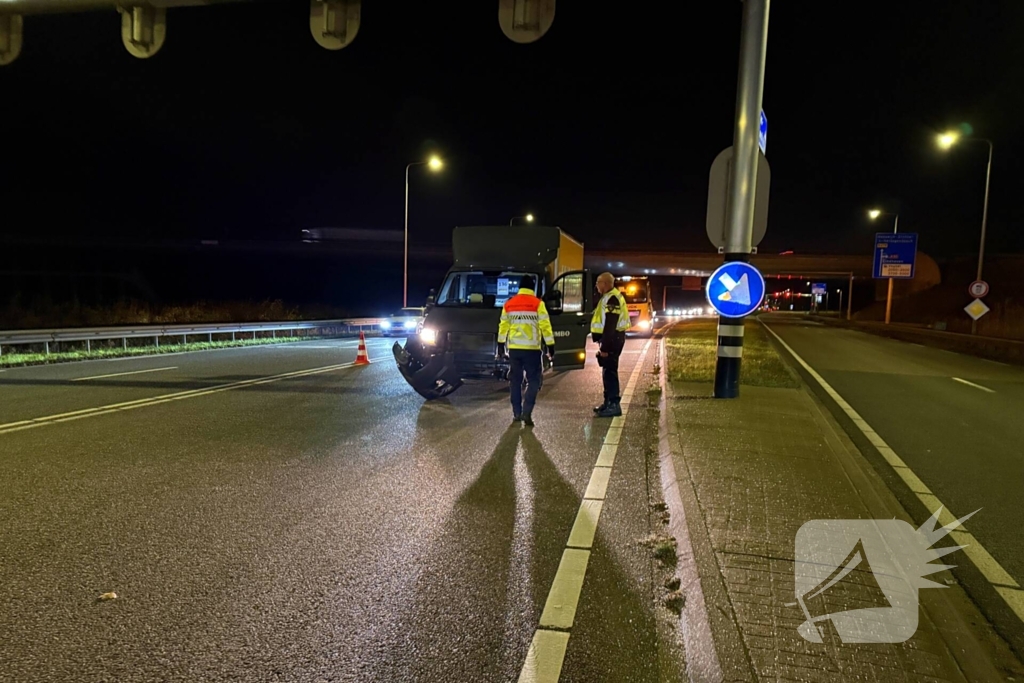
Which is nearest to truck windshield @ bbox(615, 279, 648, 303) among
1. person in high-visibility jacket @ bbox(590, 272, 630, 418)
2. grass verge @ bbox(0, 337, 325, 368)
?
grass verge @ bbox(0, 337, 325, 368)

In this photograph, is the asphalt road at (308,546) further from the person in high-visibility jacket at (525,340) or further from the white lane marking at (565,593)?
the person in high-visibility jacket at (525,340)

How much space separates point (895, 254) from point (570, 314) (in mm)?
34635

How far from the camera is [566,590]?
362cm

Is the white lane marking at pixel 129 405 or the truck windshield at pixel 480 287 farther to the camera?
the truck windshield at pixel 480 287

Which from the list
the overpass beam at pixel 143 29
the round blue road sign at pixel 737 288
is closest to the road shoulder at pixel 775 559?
the round blue road sign at pixel 737 288

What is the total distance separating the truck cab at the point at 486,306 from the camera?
9477mm

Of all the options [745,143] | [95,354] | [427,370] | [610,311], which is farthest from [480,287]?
[95,354]

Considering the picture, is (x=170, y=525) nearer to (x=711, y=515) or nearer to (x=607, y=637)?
(x=607, y=637)

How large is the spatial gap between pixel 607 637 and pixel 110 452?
18.7 ft

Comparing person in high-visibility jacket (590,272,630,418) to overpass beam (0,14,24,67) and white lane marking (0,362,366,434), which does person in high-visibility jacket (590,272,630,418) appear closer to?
white lane marking (0,362,366,434)

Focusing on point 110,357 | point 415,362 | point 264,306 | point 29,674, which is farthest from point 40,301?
point 29,674

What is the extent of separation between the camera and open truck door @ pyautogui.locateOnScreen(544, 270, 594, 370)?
1023 centimetres

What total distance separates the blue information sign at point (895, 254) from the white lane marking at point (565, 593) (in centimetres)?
3811

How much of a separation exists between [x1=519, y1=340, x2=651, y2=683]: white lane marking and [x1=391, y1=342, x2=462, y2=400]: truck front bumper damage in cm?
391
